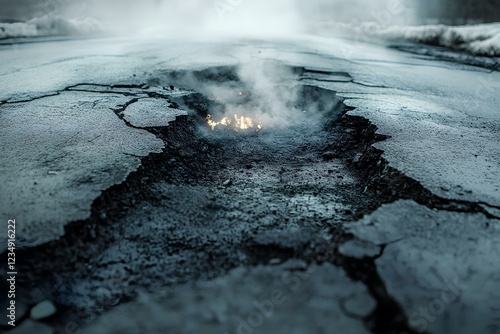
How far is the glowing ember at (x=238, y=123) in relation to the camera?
3.10 metres

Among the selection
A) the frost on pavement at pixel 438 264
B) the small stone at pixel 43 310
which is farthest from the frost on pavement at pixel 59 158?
the frost on pavement at pixel 438 264

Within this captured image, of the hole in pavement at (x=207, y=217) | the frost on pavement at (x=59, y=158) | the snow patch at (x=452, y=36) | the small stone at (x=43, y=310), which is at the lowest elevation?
the small stone at (x=43, y=310)

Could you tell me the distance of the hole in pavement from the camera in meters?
1.24

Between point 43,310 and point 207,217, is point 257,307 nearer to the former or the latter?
point 207,217

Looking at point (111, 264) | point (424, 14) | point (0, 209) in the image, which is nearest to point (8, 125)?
point (0, 209)

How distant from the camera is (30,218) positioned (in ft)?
4.54

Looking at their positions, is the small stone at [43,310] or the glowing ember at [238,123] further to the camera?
the glowing ember at [238,123]
